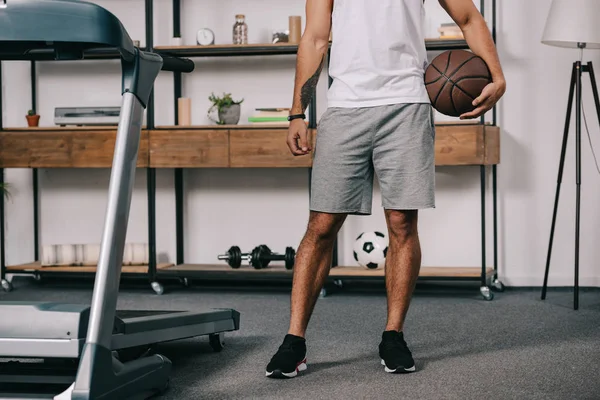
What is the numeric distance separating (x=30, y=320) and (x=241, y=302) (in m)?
1.98

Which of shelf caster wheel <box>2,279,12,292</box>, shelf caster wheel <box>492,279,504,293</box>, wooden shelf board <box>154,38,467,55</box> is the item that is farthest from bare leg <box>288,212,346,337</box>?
shelf caster wheel <box>2,279,12,292</box>

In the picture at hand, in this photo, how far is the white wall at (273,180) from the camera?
4164 millimetres

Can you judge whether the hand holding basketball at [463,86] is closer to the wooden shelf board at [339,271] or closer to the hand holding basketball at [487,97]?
the hand holding basketball at [487,97]

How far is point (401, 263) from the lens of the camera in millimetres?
2430

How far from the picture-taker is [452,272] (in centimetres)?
395

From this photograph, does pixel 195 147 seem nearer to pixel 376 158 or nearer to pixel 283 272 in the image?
pixel 283 272

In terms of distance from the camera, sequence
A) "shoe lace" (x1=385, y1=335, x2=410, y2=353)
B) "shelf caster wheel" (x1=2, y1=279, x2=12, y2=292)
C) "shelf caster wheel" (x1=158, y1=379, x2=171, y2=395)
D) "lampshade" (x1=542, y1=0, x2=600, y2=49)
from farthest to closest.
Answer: "shelf caster wheel" (x1=2, y1=279, x2=12, y2=292), "lampshade" (x1=542, y1=0, x2=600, y2=49), "shoe lace" (x1=385, y1=335, x2=410, y2=353), "shelf caster wheel" (x1=158, y1=379, x2=171, y2=395)

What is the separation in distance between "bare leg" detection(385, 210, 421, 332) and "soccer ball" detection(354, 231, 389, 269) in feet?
4.96

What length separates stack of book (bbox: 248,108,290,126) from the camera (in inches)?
158

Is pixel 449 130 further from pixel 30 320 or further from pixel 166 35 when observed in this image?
pixel 30 320

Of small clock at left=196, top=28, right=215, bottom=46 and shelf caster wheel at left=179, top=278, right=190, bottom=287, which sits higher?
small clock at left=196, top=28, right=215, bottom=46

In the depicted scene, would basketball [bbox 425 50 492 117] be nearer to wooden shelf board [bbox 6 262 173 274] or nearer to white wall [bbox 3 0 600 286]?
white wall [bbox 3 0 600 286]

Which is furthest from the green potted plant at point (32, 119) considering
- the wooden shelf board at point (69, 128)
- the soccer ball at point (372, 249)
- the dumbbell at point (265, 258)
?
the soccer ball at point (372, 249)

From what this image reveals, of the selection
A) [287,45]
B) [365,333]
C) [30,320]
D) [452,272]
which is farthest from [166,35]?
[30,320]
